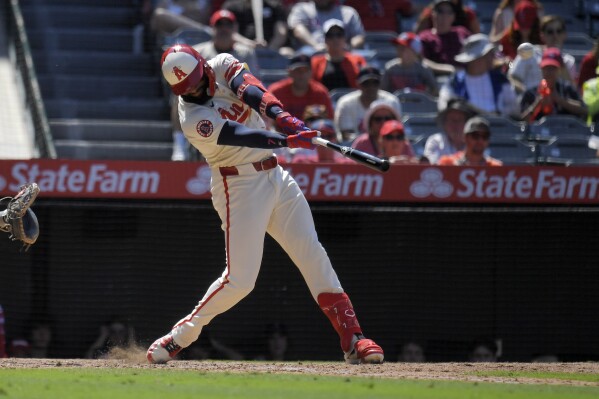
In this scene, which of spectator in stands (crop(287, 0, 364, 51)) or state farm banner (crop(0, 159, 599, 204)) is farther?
spectator in stands (crop(287, 0, 364, 51))

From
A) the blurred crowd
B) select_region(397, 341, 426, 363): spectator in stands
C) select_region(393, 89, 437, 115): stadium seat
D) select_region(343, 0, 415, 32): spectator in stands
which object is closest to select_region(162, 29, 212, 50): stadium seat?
the blurred crowd

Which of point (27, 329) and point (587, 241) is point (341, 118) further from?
point (27, 329)

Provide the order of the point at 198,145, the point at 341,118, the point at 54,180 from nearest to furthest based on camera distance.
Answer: the point at 198,145, the point at 54,180, the point at 341,118

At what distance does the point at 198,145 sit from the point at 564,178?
3.74m

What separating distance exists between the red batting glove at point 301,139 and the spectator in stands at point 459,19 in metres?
6.06

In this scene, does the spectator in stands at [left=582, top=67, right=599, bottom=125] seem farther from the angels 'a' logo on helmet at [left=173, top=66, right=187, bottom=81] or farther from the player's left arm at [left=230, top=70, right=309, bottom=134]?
the angels 'a' logo on helmet at [left=173, top=66, right=187, bottom=81]

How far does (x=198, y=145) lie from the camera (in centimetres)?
663

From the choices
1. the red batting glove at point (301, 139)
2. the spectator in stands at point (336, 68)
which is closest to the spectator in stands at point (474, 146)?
the spectator in stands at point (336, 68)

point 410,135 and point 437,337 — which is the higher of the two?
point 410,135

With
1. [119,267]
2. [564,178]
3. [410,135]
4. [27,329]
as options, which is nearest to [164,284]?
[119,267]

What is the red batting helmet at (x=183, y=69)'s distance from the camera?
6449mm

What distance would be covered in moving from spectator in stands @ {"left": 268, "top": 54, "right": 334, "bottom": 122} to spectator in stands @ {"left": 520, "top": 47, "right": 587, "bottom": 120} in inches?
74.4

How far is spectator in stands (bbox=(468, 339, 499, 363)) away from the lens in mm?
9430

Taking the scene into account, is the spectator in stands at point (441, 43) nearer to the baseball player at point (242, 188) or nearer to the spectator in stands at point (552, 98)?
the spectator in stands at point (552, 98)
